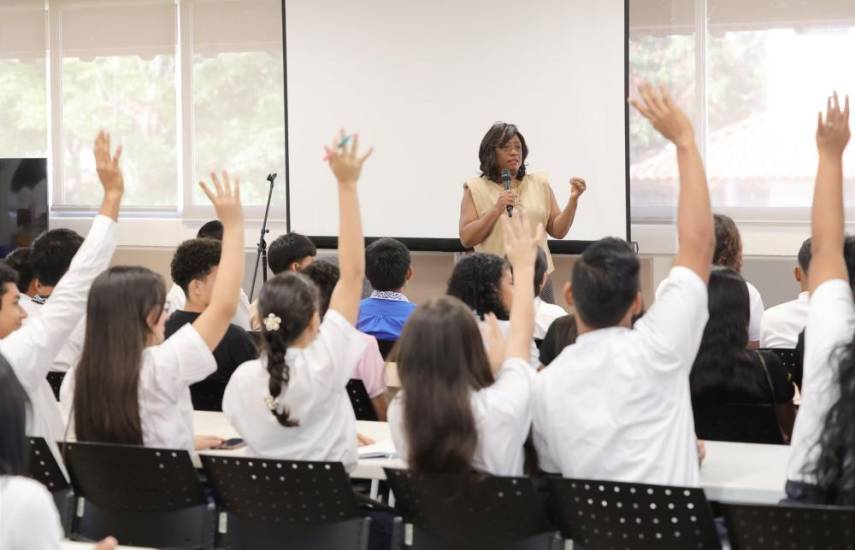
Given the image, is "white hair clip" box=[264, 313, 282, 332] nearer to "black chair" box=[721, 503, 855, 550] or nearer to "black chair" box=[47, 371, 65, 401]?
"black chair" box=[721, 503, 855, 550]

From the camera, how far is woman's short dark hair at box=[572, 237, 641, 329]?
274 centimetres

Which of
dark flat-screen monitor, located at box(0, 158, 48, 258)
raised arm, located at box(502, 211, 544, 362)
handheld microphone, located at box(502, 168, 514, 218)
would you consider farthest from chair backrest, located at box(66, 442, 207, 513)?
dark flat-screen monitor, located at box(0, 158, 48, 258)

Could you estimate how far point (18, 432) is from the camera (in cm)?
193

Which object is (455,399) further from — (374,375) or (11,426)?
(374,375)

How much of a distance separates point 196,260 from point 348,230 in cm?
132

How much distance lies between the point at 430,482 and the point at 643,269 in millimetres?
4798

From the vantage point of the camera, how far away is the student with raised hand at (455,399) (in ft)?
8.80

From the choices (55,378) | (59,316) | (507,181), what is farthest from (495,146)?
(59,316)

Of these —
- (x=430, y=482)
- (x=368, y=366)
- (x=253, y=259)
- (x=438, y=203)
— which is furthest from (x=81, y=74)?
(x=430, y=482)

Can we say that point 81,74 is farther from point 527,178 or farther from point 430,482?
point 430,482

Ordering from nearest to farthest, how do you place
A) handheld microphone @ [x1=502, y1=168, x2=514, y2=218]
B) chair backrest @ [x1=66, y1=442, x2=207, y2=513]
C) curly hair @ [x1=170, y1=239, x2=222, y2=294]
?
chair backrest @ [x1=66, y1=442, x2=207, y2=513], curly hair @ [x1=170, y1=239, x2=222, y2=294], handheld microphone @ [x1=502, y1=168, x2=514, y2=218]

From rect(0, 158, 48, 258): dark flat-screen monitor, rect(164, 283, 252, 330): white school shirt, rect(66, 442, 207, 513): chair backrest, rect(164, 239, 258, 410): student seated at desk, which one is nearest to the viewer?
rect(66, 442, 207, 513): chair backrest

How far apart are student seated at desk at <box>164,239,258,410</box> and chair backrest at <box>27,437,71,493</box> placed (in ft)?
3.15

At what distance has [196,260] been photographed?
426 cm
